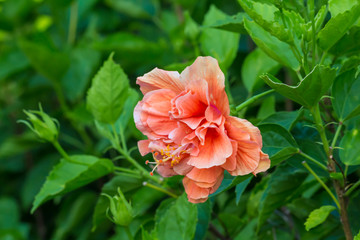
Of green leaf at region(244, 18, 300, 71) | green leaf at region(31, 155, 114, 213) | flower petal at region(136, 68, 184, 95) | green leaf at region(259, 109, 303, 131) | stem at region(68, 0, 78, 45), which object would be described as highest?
green leaf at region(244, 18, 300, 71)

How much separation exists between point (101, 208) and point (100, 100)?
0.71ft

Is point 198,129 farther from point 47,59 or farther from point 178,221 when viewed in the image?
point 47,59

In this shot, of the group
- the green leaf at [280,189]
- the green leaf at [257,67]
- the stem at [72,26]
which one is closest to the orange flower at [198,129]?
the green leaf at [280,189]

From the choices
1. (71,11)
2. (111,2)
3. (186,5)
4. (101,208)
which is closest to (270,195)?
(101,208)

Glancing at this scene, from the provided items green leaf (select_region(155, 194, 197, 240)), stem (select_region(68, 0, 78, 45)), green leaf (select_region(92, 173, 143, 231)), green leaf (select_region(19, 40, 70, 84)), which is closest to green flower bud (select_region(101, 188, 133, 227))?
green leaf (select_region(155, 194, 197, 240))

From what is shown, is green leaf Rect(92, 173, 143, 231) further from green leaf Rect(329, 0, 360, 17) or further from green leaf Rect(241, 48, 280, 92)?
green leaf Rect(329, 0, 360, 17)

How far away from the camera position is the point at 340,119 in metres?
0.87

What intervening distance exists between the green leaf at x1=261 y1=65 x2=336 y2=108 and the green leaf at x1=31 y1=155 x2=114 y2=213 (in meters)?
0.41

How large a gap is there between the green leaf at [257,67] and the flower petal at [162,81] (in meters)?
0.36

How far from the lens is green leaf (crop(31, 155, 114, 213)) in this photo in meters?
1.00

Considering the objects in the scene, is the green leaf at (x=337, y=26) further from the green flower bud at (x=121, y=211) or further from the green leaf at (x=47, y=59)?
the green leaf at (x=47, y=59)

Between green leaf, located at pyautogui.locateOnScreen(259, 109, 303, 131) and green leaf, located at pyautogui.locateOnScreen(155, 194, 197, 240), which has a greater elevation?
green leaf, located at pyautogui.locateOnScreen(259, 109, 303, 131)

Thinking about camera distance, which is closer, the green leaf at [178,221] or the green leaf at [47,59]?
the green leaf at [178,221]

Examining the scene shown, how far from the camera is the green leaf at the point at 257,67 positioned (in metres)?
1.12
